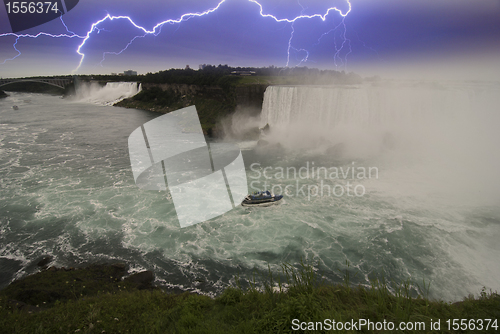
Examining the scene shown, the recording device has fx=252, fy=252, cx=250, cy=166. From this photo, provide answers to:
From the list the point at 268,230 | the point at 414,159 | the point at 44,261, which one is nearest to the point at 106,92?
the point at 44,261

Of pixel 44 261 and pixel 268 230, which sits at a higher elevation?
pixel 268 230

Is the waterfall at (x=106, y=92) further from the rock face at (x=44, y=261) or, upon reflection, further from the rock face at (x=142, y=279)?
the rock face at (x=142, y=279)

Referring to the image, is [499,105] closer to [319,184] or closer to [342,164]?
[342,164]

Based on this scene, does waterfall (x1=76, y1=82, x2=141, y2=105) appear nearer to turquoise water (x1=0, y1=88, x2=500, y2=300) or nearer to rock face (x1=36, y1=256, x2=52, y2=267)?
turquoise water (x1=0, y1=88, x2=500, y2=300)

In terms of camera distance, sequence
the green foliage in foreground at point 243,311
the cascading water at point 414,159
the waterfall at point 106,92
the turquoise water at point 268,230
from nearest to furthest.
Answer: the green foliage in foreground at point 243,311, the turquoise water at point 268,230, the cascading water at point 414,159, the waterfall at point 106,92

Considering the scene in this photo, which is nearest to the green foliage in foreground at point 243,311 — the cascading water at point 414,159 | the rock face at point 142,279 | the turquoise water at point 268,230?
the rock face at point 142,279

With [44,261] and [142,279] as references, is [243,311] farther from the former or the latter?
[44,261]

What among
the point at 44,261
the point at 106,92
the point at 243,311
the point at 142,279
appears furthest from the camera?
the point at 106,92
